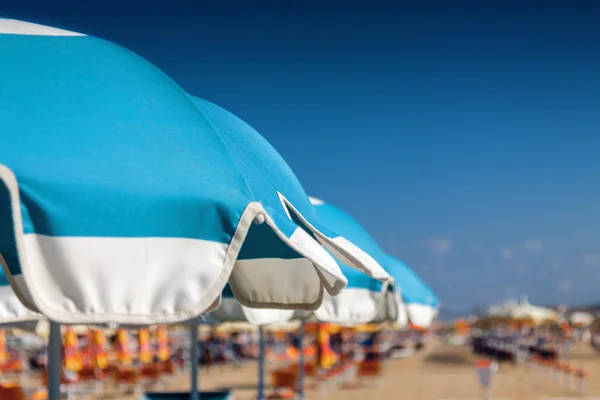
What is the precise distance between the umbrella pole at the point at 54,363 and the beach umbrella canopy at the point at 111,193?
0.65m

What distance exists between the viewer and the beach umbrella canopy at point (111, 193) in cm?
217

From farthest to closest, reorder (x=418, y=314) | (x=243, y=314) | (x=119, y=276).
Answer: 1. (x=418, y=314)
2. (x=243, y=314)
3. (x=119, y=276)

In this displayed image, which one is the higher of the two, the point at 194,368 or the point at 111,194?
the point at 111,194

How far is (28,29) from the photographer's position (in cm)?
279

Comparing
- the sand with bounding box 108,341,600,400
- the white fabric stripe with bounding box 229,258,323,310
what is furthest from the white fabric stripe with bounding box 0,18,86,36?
the sand with bounding box 108,341,600,400

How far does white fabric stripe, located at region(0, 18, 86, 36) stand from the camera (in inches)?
107

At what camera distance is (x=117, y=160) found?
7.60 ft

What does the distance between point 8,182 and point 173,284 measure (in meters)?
0.51

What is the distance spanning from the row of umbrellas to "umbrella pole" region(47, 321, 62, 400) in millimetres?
312

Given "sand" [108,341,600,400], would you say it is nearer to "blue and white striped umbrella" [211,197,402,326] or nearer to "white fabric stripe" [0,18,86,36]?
"blue and white striped umbrella" [211,197,402,326]

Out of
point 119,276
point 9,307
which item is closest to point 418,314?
point 9,307

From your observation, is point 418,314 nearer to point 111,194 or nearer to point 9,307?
point 9,307

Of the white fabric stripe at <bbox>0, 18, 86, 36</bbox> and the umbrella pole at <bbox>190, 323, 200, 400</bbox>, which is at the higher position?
the white fabric stripe at <bbox>0, 18, 86, 36</bbox>


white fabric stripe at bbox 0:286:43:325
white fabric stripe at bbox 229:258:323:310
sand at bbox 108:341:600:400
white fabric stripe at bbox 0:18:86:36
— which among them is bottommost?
sand at bbox 108:341:600:400
